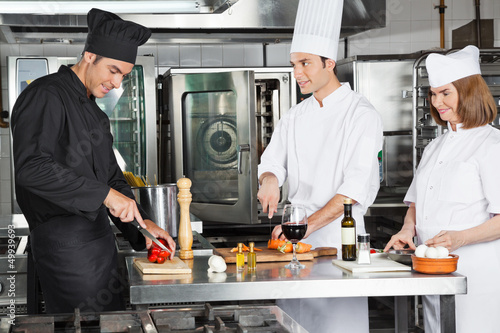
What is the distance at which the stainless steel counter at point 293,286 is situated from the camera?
6.11ft

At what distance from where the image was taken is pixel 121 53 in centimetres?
217

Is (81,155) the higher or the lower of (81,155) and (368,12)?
the lower

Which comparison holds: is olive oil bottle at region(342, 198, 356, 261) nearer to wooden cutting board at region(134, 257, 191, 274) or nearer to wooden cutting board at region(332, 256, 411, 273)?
wooden cutting board at region(332, 256, 411, 273)

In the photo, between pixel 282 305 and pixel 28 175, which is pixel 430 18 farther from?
pixel 28 175

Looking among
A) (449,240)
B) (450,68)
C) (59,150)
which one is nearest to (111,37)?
(59,150)

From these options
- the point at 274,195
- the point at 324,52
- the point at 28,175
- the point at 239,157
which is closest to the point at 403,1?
the point at 239,157

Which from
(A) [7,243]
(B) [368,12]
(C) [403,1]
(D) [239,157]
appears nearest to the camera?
(A) [7,243]

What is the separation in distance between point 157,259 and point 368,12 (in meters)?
2.43

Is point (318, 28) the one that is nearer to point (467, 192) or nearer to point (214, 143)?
point (467, 192)

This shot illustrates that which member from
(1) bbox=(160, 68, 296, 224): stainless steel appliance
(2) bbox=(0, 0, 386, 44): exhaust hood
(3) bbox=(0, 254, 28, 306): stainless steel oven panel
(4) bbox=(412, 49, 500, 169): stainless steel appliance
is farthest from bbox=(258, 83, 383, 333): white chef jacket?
(4) bbox=(412, 49, 500, 169): stainless steel appliance

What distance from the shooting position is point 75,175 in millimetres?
2027

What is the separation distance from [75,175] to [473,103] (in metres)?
1.40

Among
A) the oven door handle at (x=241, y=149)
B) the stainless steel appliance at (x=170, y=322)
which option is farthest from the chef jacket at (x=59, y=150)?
the oven door handle at (x=241, y=149)

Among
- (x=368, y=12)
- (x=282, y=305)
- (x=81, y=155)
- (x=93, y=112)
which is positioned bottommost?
(x=282, y=305)
